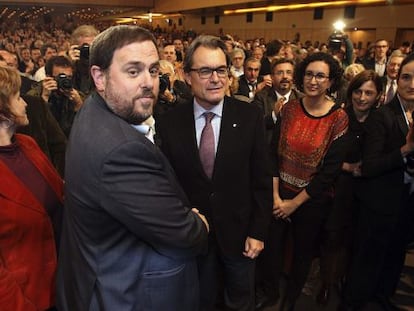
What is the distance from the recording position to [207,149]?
1519 millimetres

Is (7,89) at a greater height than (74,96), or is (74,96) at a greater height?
(7,89)

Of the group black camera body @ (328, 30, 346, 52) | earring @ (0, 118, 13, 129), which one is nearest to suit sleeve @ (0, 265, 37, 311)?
earring @ (0, 118, 13, 129)

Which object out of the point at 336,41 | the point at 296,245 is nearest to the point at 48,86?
the point at 296,245

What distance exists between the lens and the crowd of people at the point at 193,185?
3.09ft

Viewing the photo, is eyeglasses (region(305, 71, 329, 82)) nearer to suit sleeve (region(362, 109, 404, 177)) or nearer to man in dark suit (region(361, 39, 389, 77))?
suit sleeve (region(362, 109, 404, 177))

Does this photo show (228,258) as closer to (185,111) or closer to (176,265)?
(176,265)

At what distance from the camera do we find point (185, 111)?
5.18 ft

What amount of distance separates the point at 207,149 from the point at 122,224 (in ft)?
2.14

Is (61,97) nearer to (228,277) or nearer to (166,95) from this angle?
(166,95)

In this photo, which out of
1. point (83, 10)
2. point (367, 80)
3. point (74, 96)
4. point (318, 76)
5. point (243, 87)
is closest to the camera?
point (318, 76)

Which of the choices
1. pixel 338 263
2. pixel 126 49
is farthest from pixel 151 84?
pixel 338 263

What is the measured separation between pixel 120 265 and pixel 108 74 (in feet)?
1.79

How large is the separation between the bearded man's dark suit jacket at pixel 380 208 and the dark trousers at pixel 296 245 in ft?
0.82

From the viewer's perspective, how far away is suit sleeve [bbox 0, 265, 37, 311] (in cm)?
117
